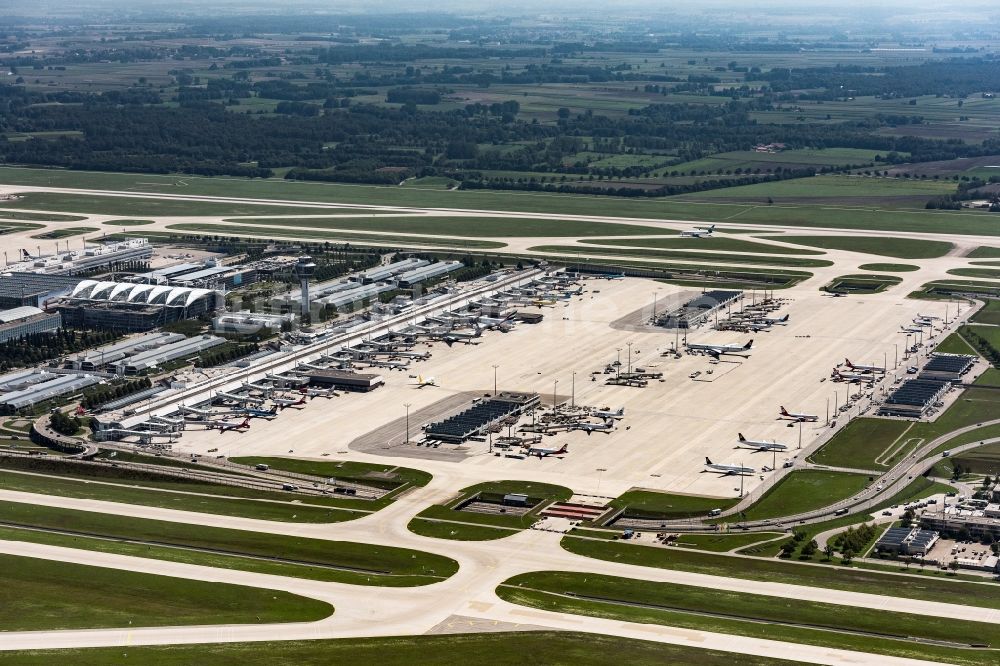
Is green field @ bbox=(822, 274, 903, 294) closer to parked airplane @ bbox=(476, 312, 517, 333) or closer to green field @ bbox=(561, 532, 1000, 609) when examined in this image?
parked airplane @ bbox=(476, 312, 517, 333)

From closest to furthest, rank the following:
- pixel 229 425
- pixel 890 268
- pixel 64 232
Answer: pixel 229 425
pixel 890 268
pixel 64 232

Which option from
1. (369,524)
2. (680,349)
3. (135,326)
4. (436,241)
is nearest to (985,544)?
(369,524)

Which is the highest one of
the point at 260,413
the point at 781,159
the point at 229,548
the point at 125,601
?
the point at 781,159

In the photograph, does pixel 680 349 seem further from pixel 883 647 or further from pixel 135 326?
pixel 883 647

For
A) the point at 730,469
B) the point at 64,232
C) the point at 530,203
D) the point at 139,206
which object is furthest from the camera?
the point at 530,203

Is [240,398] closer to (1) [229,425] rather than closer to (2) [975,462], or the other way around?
(1) [229,425]

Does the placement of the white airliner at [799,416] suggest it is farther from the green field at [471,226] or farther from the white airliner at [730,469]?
the green field at [471,226]

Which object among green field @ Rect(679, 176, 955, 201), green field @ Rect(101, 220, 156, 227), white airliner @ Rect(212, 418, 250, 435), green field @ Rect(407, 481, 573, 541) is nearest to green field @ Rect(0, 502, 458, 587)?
green field @ Rect(407, 481, 573, 541)

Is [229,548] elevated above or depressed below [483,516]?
below

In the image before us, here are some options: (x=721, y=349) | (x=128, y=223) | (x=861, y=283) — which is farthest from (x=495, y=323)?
(x=128, y=223)

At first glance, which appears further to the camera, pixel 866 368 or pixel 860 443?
pixel 866 368
